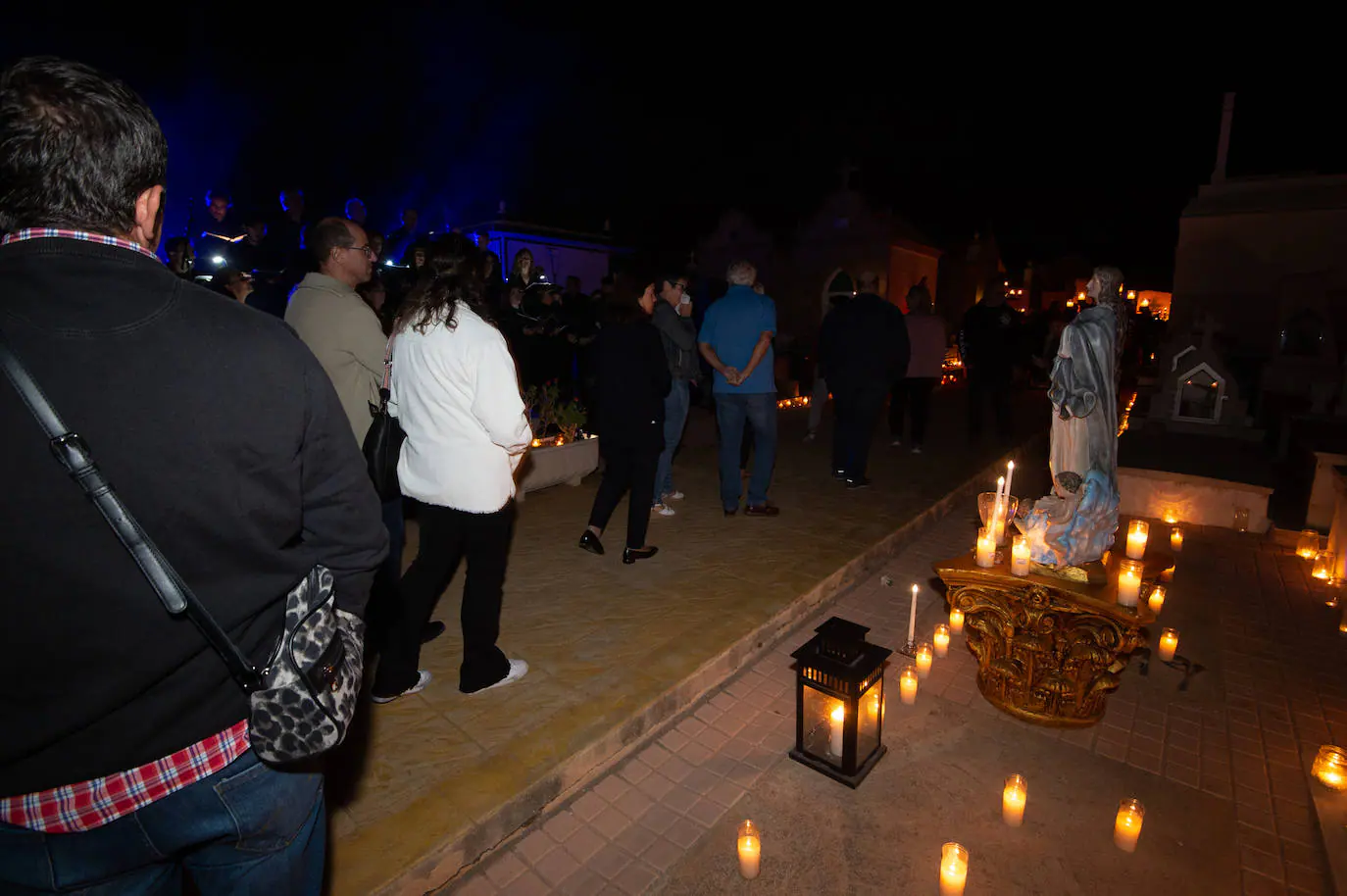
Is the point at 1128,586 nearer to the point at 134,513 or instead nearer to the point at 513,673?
the point at 513,673

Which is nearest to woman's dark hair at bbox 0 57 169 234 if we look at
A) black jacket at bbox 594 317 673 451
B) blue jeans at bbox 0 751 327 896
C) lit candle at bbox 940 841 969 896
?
blue jeans at bbox 0 751 327 896

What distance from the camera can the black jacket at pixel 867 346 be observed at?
6941mm

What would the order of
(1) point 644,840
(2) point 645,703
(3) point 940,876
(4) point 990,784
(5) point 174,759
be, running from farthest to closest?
(2) point 645,703, (4) point 990,784, (1) point 644,840, (3) point 940,876, (5) point 174,759

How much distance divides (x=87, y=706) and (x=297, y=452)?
53cm

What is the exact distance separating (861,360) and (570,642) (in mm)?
4565

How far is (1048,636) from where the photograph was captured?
3.43 m

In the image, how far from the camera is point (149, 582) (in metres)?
1.10

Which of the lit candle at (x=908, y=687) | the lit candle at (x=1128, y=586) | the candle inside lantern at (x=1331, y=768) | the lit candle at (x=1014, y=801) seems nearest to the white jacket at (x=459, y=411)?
the lit candle at (x=908, y=687)

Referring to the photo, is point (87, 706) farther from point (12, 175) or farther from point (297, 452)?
point (12, 175)

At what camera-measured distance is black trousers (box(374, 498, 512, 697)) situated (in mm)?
3084

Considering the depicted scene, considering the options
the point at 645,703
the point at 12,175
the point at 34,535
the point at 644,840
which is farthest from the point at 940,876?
the point at 12,175

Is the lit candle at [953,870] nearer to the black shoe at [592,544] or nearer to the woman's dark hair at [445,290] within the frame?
the woman's dark hair at [445,290]

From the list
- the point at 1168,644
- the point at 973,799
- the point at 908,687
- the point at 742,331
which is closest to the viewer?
the point at 973,799

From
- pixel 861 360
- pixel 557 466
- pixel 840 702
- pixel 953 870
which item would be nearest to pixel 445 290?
pixel 840 702
